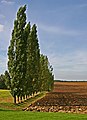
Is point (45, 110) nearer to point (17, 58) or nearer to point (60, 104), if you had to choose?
point (60, 104)

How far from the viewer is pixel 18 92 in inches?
Result: 1742

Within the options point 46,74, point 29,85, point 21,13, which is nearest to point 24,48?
point 21,13

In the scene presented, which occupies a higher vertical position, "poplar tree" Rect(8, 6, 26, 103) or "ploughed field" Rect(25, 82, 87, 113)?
"poplar tree" Rect(8, 6, 26, 103)

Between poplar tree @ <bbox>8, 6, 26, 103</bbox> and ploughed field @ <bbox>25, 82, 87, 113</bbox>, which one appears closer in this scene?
ploughed field @ <bbox>25, 82, 87, 113</bbox>

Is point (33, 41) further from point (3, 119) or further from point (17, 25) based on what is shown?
point (3, 119)

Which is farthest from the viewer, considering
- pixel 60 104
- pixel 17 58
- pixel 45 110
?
pixel 17 58

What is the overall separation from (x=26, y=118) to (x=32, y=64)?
38.2 m

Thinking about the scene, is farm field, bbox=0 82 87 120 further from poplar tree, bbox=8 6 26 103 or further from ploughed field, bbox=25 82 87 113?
poplar tree, bbox=8 6 26 103

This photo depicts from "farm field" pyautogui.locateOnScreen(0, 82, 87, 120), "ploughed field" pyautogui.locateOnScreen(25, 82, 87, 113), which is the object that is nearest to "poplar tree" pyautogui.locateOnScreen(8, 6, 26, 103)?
"farm field" pyautogui.locateOnScreen(0, 82, 87, 120)

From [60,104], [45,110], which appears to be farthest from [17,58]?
[45,110]

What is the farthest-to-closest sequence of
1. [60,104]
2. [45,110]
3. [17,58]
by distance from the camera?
1. [17,58]
2. [60,104]
3. [45,110]

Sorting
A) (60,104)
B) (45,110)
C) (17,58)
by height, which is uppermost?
(17,58)

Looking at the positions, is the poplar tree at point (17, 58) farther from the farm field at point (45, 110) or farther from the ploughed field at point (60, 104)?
the ploughed field at point (60, 104)

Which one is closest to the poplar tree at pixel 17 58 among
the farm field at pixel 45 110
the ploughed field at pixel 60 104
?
the farm field at pixel 45 110
